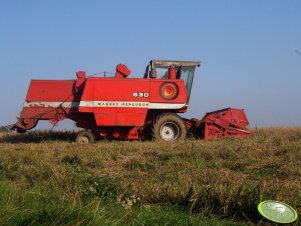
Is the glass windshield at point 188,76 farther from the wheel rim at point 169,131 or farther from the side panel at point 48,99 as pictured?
the side panel at point 48,99

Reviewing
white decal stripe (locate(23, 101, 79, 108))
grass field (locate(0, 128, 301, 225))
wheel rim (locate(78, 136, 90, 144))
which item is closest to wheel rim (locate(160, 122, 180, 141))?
wheel rim (locate(78, 136, 90, 144))

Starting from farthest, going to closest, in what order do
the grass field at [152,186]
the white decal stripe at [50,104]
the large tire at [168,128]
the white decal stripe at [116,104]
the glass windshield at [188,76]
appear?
the glass windshield at [188,76] → the white decal stripe at [50,104] → the large tire at [168,128] → the white decal stripe at [116,104] → the grass field at [152,186]

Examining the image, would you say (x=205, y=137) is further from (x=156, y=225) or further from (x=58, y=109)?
(x=156, y=225)

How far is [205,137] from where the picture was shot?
15.0 m

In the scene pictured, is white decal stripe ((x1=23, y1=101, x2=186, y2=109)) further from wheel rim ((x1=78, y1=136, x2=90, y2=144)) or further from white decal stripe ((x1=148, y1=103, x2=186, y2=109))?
wheel rim ((x1=78, y1=136, x2=90, y2=144))

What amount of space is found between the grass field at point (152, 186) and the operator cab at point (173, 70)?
5.78 metres

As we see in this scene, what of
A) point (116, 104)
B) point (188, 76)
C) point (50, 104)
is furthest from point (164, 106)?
point (50, 104)

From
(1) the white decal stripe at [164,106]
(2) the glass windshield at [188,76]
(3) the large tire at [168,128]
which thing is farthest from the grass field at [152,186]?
(2) the glass windshield at [188,76]

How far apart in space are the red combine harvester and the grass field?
455 centimetres

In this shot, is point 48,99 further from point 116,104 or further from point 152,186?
point 152,186

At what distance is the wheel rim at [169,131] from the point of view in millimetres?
15055

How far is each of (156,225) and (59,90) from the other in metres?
10.6

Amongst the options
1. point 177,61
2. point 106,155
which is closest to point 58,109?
point 177,61

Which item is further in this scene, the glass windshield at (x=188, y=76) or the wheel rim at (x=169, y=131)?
the glass windshield at (x=188, y=76)
